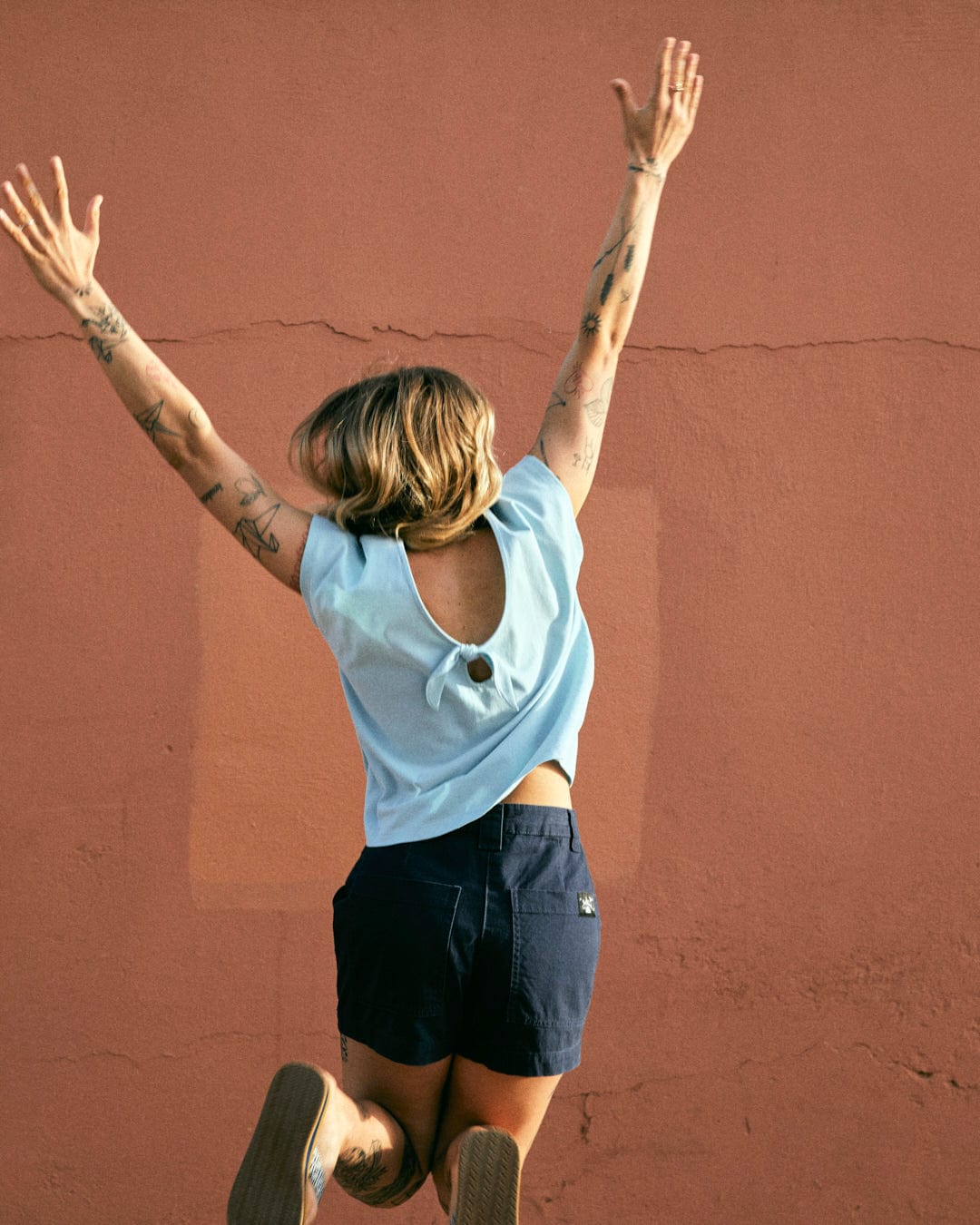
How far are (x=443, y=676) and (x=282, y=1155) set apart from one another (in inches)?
25.9

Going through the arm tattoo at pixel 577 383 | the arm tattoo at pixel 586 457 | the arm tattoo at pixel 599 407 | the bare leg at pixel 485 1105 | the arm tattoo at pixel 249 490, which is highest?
the arm tattoo at pixel 577 383

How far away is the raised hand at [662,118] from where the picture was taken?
2.14 meters

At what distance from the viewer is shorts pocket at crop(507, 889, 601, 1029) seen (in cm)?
181

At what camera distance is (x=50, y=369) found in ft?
9.50

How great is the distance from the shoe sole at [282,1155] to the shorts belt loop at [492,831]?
1.22 ft

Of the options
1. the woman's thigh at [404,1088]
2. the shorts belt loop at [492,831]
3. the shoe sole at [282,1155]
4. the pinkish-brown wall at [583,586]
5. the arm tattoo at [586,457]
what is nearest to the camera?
the shoe sole at [282,1155]

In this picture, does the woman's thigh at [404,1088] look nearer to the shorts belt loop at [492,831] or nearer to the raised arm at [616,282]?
the shorts belt loop at [492,831]

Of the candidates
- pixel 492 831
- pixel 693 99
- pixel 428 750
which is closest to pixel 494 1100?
pixel 492 831

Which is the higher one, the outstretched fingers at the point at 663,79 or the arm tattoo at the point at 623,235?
the outstretched fingers at the point at 663,79

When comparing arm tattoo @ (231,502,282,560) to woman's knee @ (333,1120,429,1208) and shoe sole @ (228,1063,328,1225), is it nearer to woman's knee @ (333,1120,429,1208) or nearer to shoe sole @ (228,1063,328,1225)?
shoe sole @ (228,1063,328,1225)

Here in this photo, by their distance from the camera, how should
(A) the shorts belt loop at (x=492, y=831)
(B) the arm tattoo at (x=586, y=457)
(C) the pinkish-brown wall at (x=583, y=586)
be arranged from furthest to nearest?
1. (C) the pinkish-brown wall at (x=583, y=586)
2. (B) the arm tattoo at (x=586, y=457)
3. (A) the shorts belt loop at (x=492, y=831)

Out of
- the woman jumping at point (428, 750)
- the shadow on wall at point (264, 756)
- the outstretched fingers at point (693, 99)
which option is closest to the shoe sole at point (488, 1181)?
the woman jumping at point (428, 750)

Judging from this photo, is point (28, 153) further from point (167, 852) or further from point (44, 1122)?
point (44, 1122)

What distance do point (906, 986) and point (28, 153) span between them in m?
2.71
